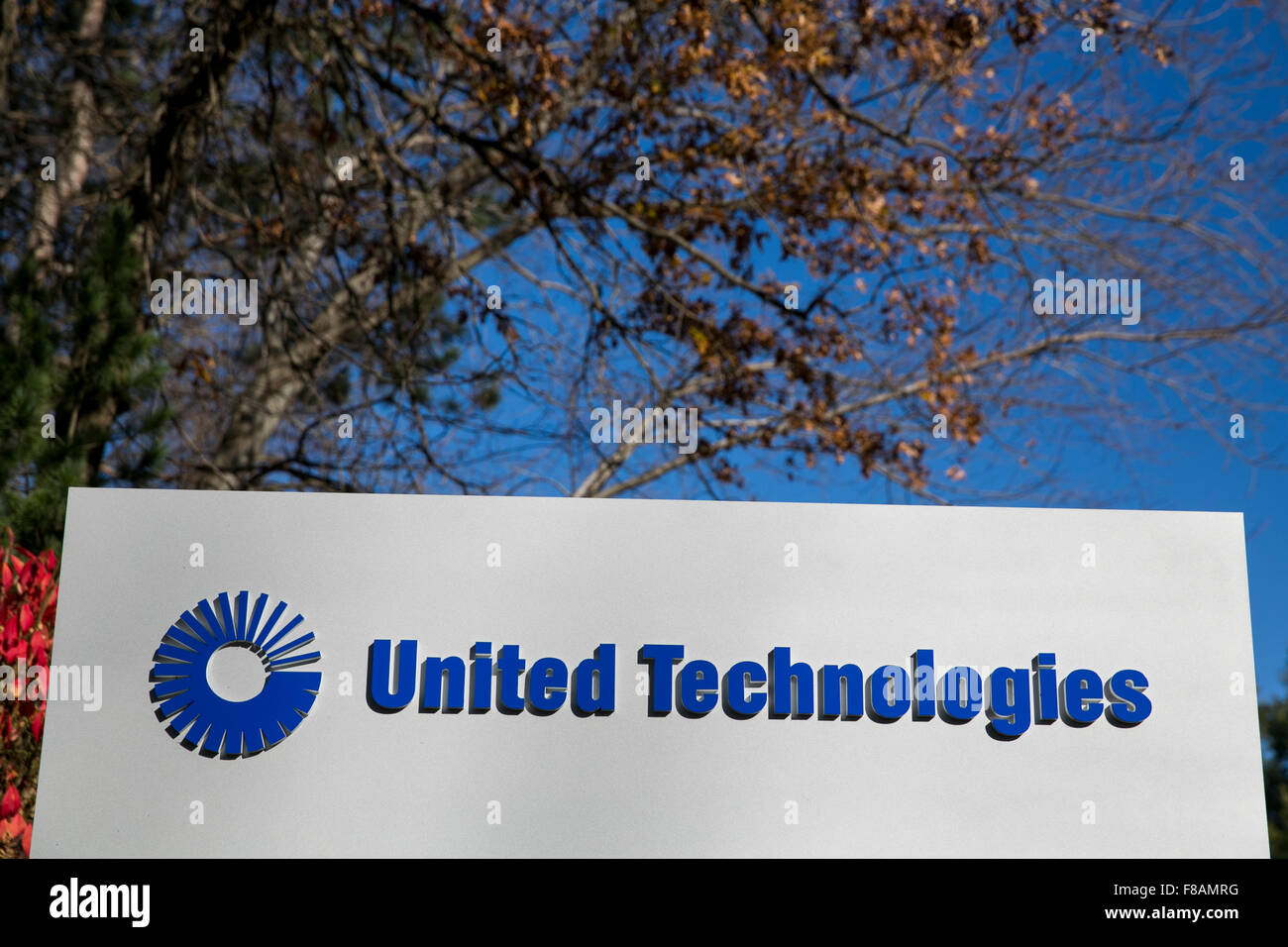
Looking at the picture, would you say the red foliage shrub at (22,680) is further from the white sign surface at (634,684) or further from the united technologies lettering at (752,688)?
the united technologies lettering at (752,688)

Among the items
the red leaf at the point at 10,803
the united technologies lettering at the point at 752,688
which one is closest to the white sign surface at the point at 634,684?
the united technologies lettering at the point at 752,688

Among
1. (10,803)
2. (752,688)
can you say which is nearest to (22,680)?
(10,803)

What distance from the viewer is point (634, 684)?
166 inches

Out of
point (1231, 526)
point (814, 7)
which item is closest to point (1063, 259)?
point (814, 7)

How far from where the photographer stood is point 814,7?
365 inches

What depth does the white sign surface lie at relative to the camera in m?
4.11

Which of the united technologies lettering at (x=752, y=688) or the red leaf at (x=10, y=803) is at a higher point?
the united technologies lettering at (x=752, y=688)

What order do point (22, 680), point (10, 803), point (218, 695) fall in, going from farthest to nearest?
point (22, 680), point (10, 803), point (218, 695)

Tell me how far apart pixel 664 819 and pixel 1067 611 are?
1637mm

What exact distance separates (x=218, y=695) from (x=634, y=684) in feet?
4.74

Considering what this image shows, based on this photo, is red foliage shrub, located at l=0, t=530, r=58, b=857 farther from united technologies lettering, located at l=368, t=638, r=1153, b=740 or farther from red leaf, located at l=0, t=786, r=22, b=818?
united technologies lettering, located at l=368, t=638, r=1153, b=740

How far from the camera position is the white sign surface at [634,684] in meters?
4.11

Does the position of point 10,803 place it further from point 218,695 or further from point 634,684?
point 634,684

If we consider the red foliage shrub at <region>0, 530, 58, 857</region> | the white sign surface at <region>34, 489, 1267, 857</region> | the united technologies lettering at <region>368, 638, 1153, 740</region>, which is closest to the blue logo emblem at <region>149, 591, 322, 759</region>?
the white sign surface at <region>34, 489, 1267, 857</region>
